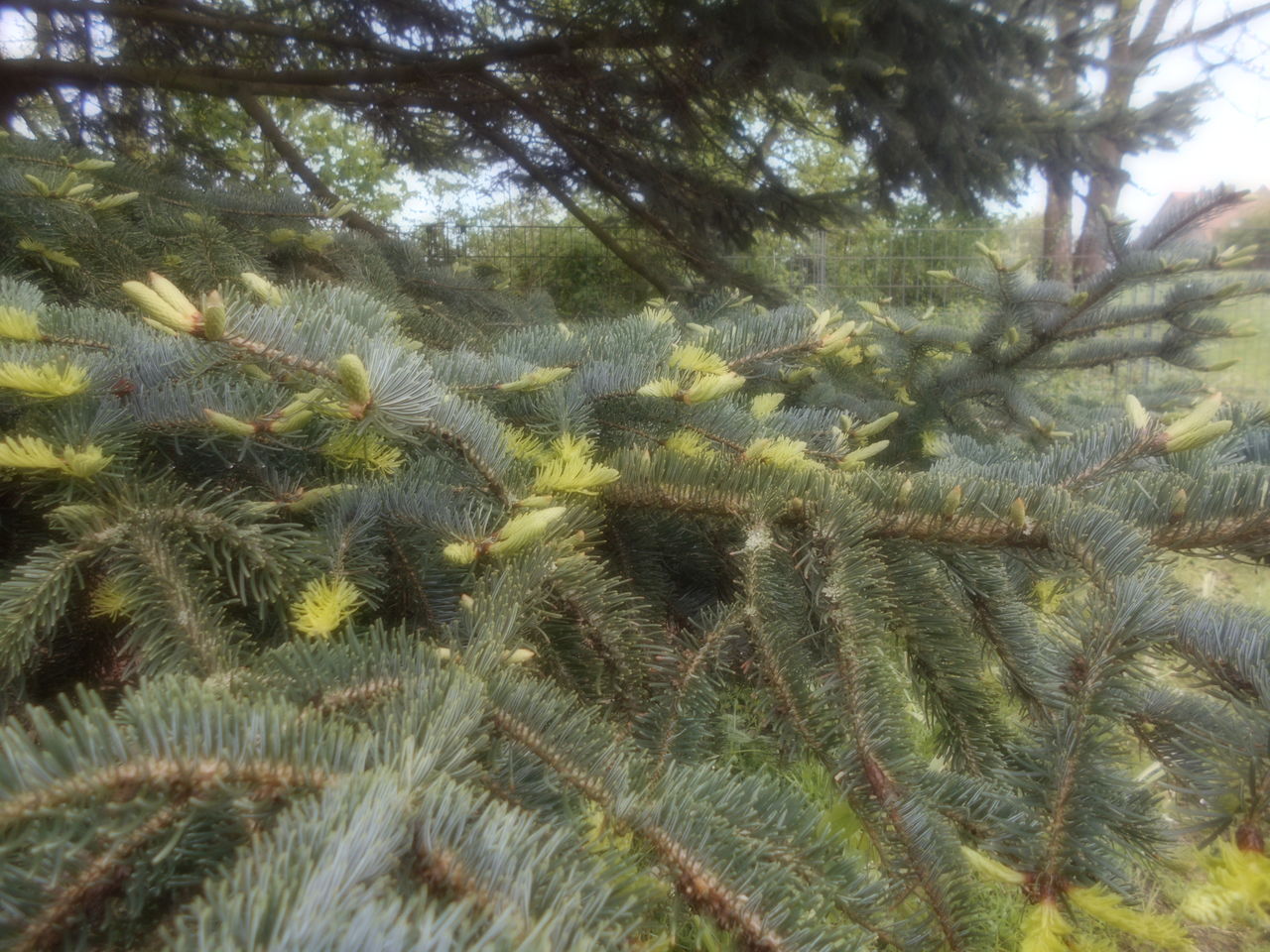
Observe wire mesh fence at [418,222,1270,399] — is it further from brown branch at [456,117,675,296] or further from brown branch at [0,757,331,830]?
brown branch at [0,757,331,830]

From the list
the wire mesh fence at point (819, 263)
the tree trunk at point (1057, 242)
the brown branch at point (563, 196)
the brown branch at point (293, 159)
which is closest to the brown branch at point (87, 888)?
the brown branch at point (293, 159)

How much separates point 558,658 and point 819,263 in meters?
5.27

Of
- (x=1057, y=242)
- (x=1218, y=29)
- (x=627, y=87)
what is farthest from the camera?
(x=1057, y=242)

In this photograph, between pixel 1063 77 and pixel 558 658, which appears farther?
pixel 1063 77

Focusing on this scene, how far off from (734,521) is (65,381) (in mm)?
588

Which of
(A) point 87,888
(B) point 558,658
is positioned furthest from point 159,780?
(B) point 558,658

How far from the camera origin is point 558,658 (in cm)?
68

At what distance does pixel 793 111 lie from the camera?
7.73 ft

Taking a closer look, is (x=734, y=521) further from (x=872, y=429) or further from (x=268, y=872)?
(x=268, y=872)

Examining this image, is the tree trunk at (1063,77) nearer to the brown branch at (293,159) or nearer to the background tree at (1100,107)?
the background tree at (1100,107)

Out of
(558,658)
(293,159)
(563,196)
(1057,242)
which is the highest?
(293,159)

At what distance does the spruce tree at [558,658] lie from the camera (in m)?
0.32

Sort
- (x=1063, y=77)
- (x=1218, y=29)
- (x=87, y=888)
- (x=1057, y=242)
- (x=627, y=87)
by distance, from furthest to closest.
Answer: (x=1057, y=242)
(x=1218, y=29)
(x=627, y=87)
(x=1063, y=77)
(x=87, y=888)

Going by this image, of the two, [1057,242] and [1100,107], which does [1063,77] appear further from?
[1057,242]
